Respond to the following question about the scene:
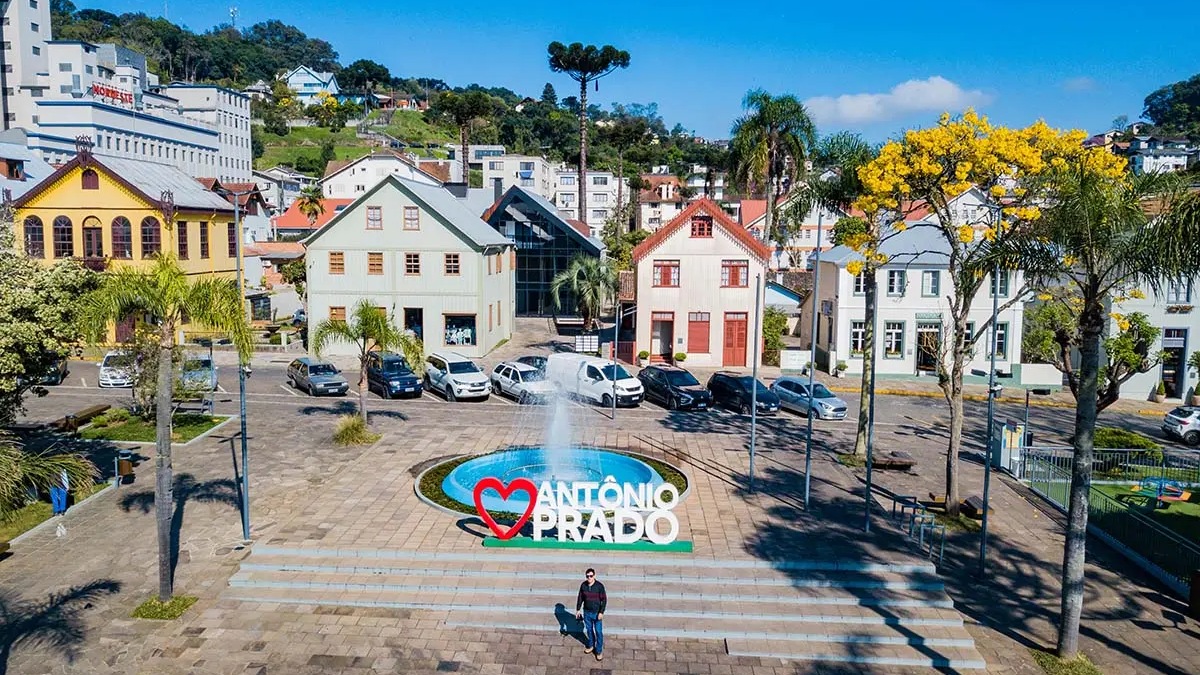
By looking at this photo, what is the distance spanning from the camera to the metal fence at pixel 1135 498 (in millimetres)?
19422

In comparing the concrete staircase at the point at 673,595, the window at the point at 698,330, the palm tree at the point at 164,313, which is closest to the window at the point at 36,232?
the palm tree at the point at 164,313

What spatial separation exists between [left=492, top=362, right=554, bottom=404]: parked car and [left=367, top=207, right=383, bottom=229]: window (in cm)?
1206

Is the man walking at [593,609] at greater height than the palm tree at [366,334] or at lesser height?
lesser

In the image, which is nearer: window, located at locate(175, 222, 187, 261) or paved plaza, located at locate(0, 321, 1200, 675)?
paved plaza, located at locate(0, 321, 1200, 675)

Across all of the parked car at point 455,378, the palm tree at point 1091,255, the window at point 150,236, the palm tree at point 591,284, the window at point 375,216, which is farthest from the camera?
the palm tree at point 591,284

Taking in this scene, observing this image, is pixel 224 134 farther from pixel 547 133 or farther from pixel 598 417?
pixel 598 417

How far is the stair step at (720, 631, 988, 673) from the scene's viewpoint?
15.8 meters

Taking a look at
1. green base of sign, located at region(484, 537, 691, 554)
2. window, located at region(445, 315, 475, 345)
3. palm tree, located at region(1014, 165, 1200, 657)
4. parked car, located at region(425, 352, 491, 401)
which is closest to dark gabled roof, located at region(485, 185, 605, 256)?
window, located at region(445, 315, 475, 345)

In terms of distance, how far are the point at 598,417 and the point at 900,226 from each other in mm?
15231

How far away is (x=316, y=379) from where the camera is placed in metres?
37.8

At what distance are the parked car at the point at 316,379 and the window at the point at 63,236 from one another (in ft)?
54.0

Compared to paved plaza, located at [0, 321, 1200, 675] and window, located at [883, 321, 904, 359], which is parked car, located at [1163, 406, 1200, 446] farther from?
window, located at [883, 321, 904, 359]

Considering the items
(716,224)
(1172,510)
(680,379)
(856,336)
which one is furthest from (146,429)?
(856,336)

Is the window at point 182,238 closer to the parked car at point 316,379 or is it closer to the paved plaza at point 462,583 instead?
the parked car at point 316,379
